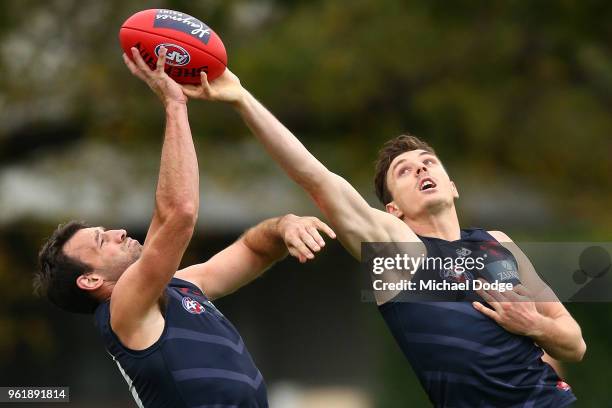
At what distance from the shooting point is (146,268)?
208 inches

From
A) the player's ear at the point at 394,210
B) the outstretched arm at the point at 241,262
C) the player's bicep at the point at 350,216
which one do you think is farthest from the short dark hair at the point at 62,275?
the player's ear at the point at 394,210

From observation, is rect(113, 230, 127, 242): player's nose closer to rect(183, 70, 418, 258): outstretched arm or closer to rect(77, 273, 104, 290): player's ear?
rect(77, 273, 104, 290): player's ear

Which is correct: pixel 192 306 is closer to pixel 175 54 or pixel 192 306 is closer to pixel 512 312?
pixel 175 54

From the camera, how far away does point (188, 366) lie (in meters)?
5.50

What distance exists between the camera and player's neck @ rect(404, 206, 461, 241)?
5926mm

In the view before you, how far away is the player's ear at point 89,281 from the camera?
575cm

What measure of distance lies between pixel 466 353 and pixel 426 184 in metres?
0.94

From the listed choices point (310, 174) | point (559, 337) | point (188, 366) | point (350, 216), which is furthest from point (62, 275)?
point (559, 337)

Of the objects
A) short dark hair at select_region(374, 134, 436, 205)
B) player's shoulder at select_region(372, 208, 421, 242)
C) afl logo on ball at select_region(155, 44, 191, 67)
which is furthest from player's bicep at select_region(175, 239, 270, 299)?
afl logo on ball at select_region(155, 44, 191, 67)

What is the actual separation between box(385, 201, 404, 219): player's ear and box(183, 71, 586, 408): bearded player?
24 centimetres

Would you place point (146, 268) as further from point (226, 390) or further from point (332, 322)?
point (332, 322)

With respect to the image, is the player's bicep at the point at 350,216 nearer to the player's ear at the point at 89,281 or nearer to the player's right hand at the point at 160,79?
the player's right hand at the point at 160,79

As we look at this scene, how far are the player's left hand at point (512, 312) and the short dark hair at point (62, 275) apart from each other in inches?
78.0

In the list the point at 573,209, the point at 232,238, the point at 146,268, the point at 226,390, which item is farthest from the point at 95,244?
the point at 232,238
